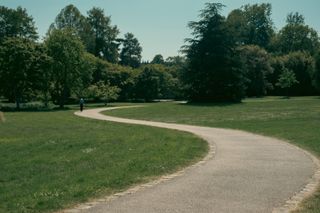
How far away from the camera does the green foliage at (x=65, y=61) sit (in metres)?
55.2

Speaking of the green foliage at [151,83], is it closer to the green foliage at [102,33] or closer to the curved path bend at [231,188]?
the green foliage at [102,33]

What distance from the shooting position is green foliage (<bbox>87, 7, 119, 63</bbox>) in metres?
91.5

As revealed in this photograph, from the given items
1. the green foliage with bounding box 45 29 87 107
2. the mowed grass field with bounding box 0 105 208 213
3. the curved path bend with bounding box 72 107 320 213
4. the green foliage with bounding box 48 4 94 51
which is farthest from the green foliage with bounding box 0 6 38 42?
the curved path bend with bounding box 72 107 320 213

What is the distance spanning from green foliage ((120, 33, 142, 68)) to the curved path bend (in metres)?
110

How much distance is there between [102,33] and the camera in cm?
9262

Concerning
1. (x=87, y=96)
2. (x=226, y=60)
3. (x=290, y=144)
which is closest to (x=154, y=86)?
(x=87, y=96)

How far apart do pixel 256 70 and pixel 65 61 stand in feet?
108

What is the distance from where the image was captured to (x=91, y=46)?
292ft

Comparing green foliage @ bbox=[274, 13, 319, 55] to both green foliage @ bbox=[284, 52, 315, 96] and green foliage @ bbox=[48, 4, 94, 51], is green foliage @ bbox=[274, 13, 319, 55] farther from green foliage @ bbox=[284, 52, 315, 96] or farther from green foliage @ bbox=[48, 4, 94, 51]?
green foliage @ bbox=[48, 4, 94, 51]

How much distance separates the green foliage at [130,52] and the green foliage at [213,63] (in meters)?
64.8

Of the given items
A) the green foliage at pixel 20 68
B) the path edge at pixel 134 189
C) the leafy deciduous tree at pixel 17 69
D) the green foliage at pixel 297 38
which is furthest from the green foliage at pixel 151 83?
the path edge at pixel 134 189

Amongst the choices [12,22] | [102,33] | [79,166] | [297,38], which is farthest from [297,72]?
[79,166]

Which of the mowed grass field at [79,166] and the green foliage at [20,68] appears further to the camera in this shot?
the green foliage at [20,68]

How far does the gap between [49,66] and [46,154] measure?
40.5m
